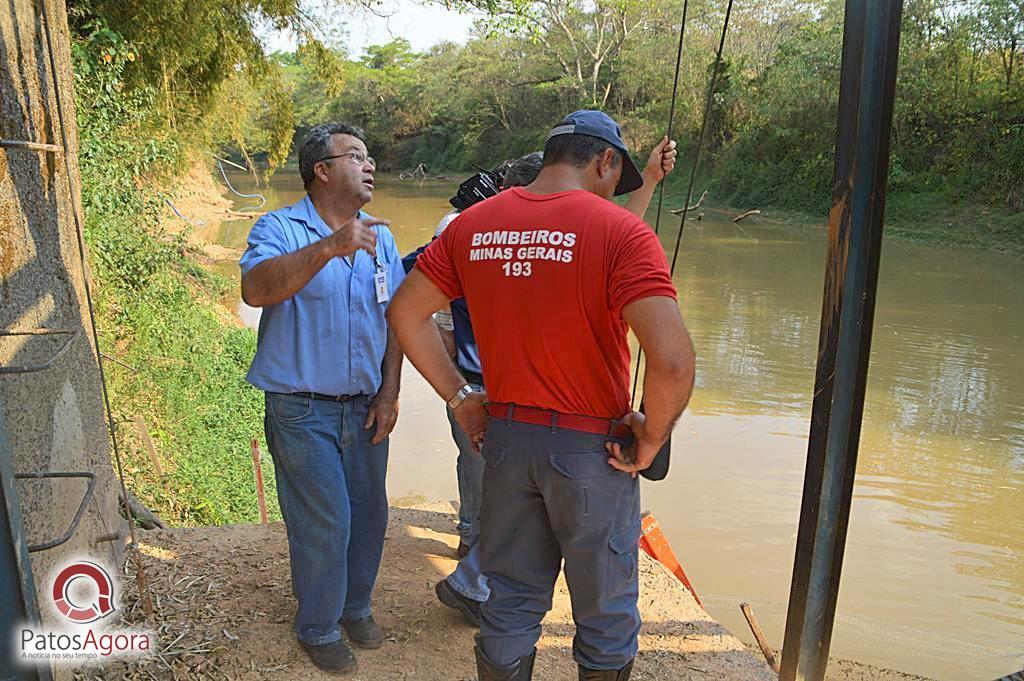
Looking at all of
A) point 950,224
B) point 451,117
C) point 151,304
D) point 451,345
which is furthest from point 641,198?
point 451,117

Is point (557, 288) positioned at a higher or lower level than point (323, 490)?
higher

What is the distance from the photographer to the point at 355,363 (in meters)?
2.93

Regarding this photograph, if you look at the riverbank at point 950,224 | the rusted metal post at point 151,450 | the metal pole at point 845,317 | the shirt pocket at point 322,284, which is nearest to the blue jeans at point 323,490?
the shirt pocket at point 322,284

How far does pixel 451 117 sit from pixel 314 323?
49264 millimetres

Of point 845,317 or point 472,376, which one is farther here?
point 472,376

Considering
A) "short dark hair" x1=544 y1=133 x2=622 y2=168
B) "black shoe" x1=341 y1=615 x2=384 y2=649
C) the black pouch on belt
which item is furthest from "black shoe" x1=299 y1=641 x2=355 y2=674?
"short dark hair" x1=544 y1=133 x2=622 y2=168

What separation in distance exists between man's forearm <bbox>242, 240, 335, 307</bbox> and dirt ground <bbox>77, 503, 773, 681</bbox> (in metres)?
1.21

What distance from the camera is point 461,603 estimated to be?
342cm

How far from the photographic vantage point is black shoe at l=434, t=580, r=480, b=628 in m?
3.40

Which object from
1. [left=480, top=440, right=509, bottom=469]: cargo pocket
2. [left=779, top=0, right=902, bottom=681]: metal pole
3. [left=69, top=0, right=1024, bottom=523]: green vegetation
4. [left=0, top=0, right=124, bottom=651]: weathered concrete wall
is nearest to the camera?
[left=779, top=0, right=902, bottom=681]: metal pole

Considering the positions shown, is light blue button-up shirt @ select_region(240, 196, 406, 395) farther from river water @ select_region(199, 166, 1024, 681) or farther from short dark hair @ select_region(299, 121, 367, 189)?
river water @ select_region(199, 166, 1024, 681)

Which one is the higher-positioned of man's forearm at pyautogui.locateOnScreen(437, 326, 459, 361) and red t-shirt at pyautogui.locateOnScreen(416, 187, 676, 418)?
red t-shirt at pyautogui.locateOnScreen(416, 187, 676, 418)

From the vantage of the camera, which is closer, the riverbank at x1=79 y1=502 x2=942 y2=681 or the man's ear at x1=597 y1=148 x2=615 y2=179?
the man's ear at x1=597 y1=148 x2=615 y2=179

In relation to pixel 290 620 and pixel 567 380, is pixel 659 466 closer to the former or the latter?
pixel 567 380
